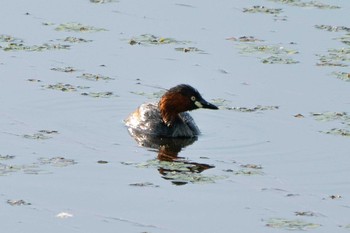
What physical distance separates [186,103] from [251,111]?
0.90 meters

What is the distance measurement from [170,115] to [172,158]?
194 centimetres

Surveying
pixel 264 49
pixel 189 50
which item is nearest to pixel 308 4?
pixel 264 49

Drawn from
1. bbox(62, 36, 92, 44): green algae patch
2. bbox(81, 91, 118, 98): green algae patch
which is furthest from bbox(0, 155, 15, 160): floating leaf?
bbox(62, 36, 92, 44): green algae patch

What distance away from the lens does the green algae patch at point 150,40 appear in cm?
2091

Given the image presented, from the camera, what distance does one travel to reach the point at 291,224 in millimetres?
13258

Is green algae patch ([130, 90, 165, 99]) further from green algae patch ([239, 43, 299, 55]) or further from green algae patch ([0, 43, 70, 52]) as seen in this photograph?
green algae patch ([239, 43, 299, 55])

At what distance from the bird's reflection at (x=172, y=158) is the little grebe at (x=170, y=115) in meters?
0.14

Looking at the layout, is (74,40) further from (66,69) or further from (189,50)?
(189,50)

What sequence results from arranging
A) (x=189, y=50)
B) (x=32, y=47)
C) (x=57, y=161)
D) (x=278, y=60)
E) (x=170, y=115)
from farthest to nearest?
(x=189, y=50), (x=278, y=60), (x=32, y=47), (x=170, y=115), (x=57, y=161)

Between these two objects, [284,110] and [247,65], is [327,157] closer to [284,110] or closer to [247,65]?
[284,110]

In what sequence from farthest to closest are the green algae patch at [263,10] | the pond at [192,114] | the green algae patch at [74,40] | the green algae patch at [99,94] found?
the green algae patch at [263,10], the green algae patch at [74,40], the green algae patch at [99,94], the pond at [192,114]

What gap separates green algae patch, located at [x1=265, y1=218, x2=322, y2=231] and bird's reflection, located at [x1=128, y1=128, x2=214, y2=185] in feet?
5.76

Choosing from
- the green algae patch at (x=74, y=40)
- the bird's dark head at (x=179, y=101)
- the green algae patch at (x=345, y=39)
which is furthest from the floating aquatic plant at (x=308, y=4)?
the bird's dark head at (x=179, y=101)

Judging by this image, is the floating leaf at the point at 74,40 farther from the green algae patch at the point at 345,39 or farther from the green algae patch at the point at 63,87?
the green algae patch at the point at 345,39
